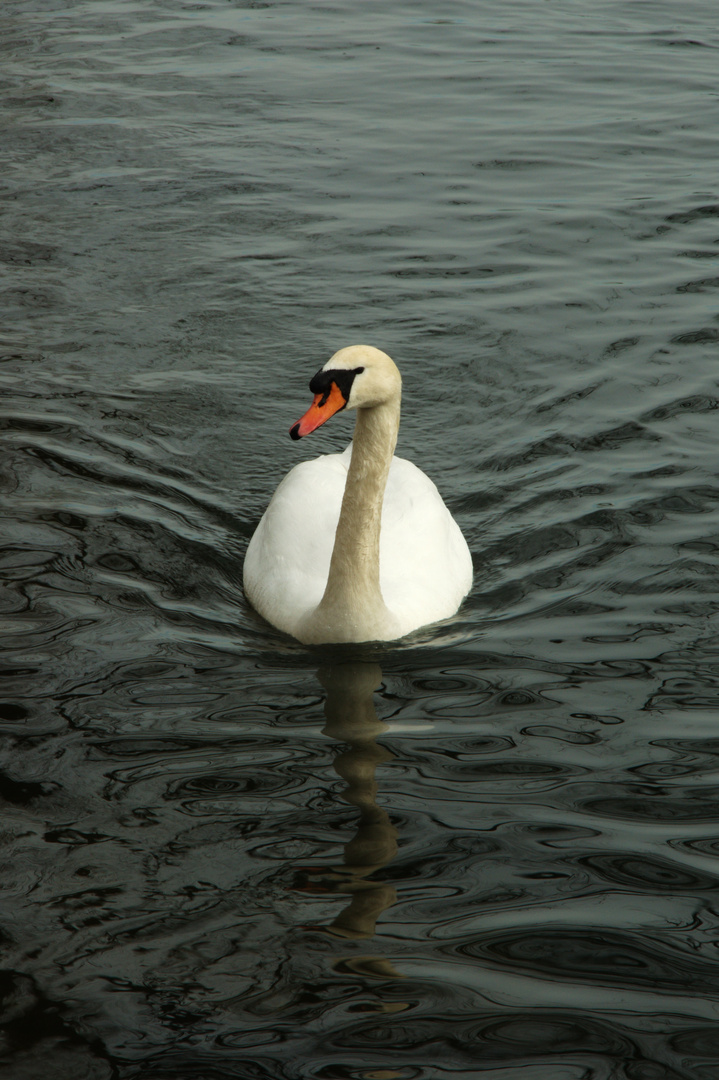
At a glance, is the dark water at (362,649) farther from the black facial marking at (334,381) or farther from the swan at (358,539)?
the black facial marking at (334,381)

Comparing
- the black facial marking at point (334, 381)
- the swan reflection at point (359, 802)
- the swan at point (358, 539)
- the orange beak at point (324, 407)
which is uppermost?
the black facial marking at point (334, 381)

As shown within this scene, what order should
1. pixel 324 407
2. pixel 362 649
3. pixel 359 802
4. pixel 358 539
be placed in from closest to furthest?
pixel 359 802
pixel 324 407
pixel 358 539
pixel 362 649

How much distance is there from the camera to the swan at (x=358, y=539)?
5.63 metres

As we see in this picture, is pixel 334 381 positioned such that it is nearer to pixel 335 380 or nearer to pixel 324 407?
pixel 335 380

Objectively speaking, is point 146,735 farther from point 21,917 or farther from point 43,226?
point 43,226

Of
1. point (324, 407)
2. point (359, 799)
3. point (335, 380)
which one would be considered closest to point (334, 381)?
point (335, 380)

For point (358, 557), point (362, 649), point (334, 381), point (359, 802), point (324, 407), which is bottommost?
point (359, 802)

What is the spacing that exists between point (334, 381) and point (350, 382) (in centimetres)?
9

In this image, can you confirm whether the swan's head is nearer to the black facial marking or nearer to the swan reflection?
the black facial marking

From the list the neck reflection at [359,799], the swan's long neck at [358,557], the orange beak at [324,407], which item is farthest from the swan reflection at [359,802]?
the orange beak at [324,407]

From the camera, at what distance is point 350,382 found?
5.52 metres

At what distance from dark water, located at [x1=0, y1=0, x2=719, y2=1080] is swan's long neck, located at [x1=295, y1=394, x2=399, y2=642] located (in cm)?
18

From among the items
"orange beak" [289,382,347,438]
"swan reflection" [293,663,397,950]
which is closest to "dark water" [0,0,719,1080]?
"swan reflection" [293,663,397,950]

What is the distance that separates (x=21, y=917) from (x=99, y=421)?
15.2ft
